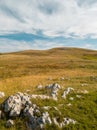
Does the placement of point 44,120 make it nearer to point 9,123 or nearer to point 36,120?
point 36,120

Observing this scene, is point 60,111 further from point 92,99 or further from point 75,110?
point 92,99

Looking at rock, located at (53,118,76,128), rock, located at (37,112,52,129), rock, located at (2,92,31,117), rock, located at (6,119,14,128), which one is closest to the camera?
rock, located at (37,112,52,129)

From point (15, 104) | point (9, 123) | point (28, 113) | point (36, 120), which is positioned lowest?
point (9, 123)

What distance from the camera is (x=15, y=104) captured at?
18.7 m

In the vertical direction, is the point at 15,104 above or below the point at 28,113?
above

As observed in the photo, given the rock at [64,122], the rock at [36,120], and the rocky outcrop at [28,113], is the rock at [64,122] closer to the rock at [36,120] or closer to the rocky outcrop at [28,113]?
the rocky outcrop at [28,113]

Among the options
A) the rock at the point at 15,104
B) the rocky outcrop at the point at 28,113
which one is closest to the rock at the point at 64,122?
the rocky outcrop at the point at 28,113

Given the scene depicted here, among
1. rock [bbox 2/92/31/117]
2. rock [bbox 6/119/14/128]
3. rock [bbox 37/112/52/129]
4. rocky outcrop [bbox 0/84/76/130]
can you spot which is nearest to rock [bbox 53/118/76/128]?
rocky outcrop [bbox 0/84/76/130]

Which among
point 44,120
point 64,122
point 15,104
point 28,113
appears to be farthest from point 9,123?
point 64,122

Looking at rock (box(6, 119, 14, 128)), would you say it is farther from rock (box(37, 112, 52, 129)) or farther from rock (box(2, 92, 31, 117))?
rock (box(37, 112, 52, 129))

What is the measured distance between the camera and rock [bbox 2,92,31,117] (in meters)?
18.1

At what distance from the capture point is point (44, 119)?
17.2m

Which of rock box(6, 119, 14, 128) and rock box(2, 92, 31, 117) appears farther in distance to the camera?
rock box(2, 92, 31, 117)

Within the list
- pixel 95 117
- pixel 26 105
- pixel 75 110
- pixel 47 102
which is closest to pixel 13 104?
pixel 26 105
